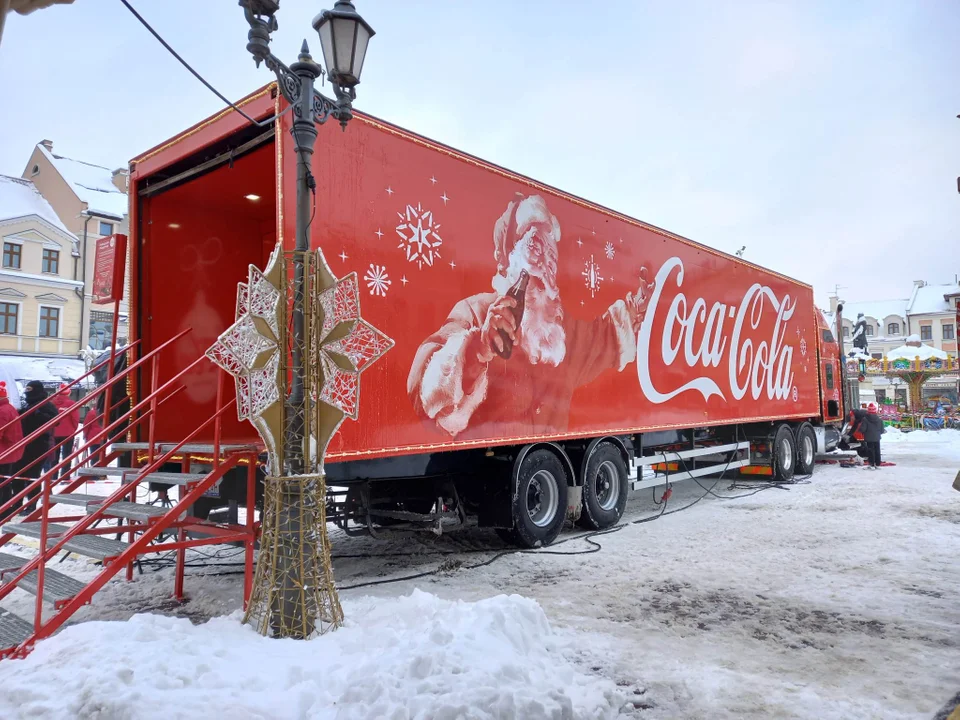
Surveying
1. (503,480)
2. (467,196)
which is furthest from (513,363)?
(467,196)

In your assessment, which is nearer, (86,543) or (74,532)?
(74,532)

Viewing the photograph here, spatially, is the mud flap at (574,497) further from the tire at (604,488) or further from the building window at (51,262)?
the building window at (51,262)

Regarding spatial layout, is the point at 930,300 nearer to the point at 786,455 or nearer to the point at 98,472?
the point at 786,455

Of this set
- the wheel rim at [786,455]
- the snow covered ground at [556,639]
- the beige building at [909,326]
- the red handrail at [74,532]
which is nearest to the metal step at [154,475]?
the red handrail at [74,532]

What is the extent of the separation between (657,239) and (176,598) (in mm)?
6897

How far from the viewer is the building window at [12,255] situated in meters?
29.5

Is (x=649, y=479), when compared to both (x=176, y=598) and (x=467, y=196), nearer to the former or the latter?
(x=467, y=196)

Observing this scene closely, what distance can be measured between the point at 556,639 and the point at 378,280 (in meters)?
2.91

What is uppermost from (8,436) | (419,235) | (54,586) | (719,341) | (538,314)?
(419,235)

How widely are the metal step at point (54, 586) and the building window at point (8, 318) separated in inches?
1179

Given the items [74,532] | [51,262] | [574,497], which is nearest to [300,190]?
[74,532]

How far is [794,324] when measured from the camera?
13.0 m

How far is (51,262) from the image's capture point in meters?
31.0

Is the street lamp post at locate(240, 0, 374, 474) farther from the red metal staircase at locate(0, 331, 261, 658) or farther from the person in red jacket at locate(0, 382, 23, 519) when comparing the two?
the person in red jacket at locate(0, 382, 23, 519)
